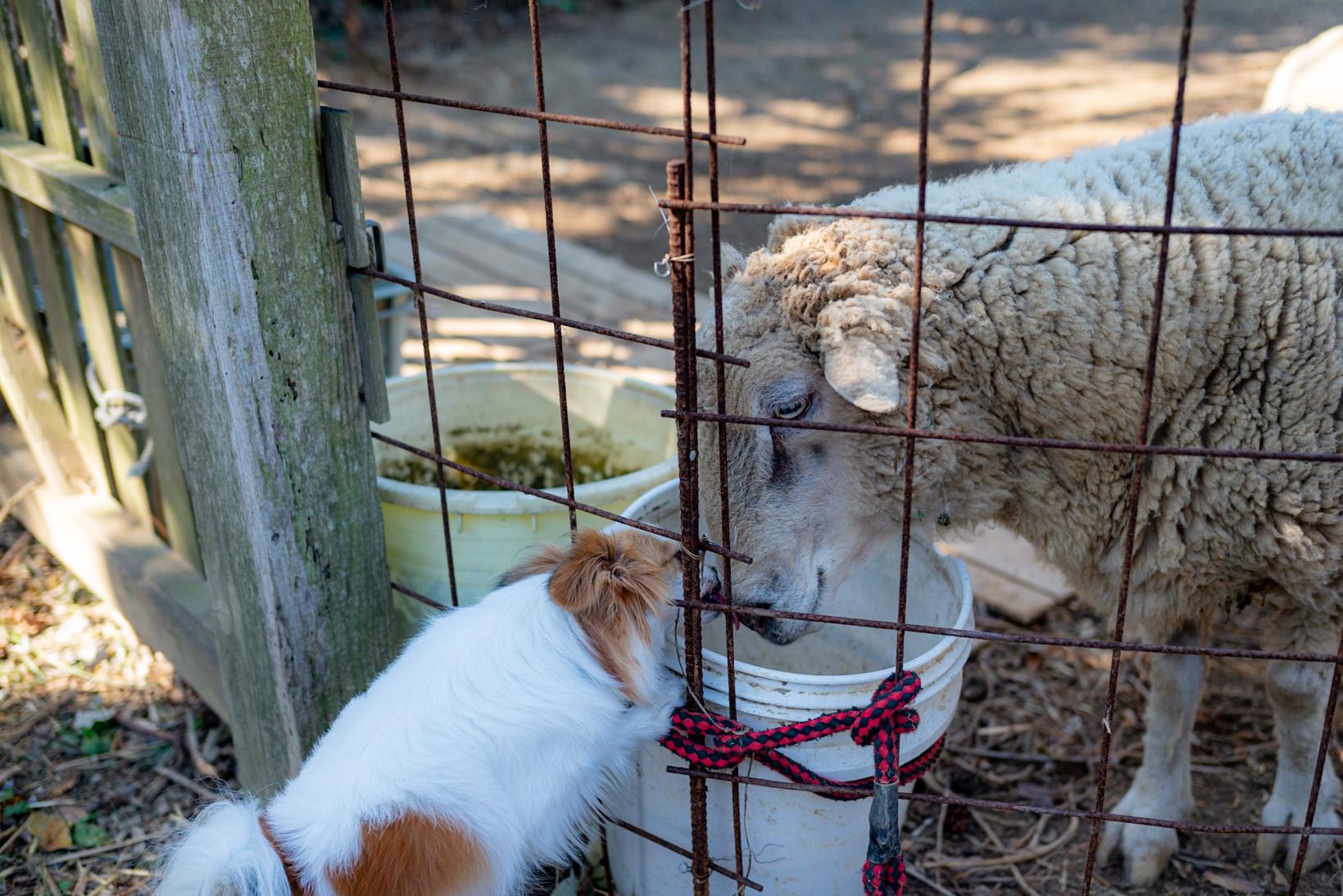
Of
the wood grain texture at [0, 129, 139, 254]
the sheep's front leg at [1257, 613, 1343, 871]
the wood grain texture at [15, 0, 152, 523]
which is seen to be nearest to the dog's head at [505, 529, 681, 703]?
the wood grain texture at [0, 129, 139, 254]

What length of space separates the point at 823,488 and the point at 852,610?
2.15ft

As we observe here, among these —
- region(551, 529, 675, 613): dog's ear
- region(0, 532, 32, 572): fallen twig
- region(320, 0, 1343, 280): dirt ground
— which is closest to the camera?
region(551, 529, 675, 613): dog's ear

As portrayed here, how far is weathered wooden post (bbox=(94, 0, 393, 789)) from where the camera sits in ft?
7.25

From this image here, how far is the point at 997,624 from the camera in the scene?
13.1 ft

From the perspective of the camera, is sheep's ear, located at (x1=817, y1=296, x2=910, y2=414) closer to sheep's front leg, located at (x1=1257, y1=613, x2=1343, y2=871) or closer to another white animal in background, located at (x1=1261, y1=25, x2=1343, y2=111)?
sheep's front leg, located at (x1=1257, y1=613, x2=1343, y2=871)

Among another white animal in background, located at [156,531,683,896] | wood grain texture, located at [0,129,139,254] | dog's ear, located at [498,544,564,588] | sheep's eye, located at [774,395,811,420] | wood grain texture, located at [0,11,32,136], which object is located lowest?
another white animal in background, located at [156,531,683,896]

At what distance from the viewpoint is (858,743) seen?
2145 mm

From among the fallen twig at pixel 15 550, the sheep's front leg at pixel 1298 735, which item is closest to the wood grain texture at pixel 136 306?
the fallen twig at pixel 15 550

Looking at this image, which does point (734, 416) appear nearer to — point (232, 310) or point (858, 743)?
point (858, 743)

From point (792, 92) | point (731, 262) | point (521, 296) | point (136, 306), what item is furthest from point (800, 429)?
point (792, 92)

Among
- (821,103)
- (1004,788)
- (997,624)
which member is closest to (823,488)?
(1004,788)

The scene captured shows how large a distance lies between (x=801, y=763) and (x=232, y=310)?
1.47 metres

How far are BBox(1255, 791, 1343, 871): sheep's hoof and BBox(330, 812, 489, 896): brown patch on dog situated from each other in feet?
6.82

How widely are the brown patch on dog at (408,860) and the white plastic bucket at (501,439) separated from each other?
0.84 m
